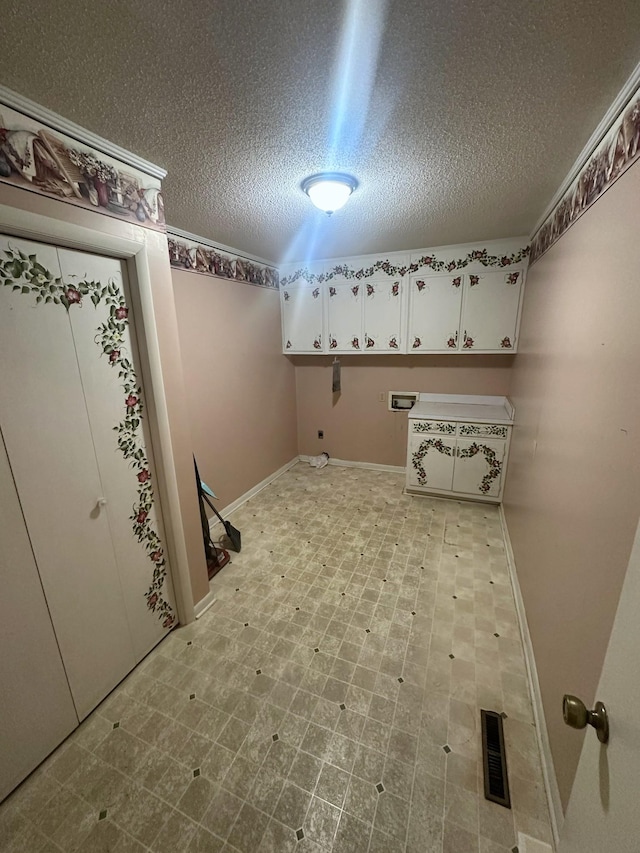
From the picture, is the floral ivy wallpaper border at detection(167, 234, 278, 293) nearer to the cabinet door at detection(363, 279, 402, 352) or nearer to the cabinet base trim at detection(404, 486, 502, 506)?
the cabinet door at detection(363, 279, 402, 352)

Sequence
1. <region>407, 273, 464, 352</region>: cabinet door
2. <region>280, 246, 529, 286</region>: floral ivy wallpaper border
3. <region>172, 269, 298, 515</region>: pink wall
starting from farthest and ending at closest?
<region>407, 273, 464, 352</region>: cabinet door
<region>280, 246, 529, 286</region>: floral ivy wallpaper border
<region>172, 269, 298, 515</region>: pink wall

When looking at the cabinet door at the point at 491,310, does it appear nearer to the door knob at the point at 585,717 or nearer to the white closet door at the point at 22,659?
the door knob at the point at 585,717

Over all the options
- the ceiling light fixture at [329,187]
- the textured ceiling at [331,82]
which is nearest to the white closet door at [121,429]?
the textured ceiling at [331,82]

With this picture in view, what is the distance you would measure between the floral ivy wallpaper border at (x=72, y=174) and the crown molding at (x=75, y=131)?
0.05ft

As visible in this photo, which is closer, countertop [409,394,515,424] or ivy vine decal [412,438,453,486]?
countertop [409,394,515,424]

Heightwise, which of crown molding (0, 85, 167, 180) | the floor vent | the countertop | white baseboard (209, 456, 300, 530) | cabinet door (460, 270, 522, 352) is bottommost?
the floor vent

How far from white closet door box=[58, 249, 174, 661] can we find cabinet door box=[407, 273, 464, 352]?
8.82 ft

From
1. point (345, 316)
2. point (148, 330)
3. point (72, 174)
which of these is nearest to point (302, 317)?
point (345, 316)

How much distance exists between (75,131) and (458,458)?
336 centimetres

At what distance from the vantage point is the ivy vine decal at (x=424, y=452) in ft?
10.7

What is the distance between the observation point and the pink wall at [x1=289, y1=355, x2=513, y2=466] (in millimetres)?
3523

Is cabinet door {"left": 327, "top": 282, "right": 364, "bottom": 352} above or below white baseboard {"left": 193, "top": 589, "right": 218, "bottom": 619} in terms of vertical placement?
above

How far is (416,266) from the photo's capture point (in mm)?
3281

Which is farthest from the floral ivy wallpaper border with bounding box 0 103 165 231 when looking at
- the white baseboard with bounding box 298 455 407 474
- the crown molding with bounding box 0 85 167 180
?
the white baseboard with bounding box 298 455 407 474
